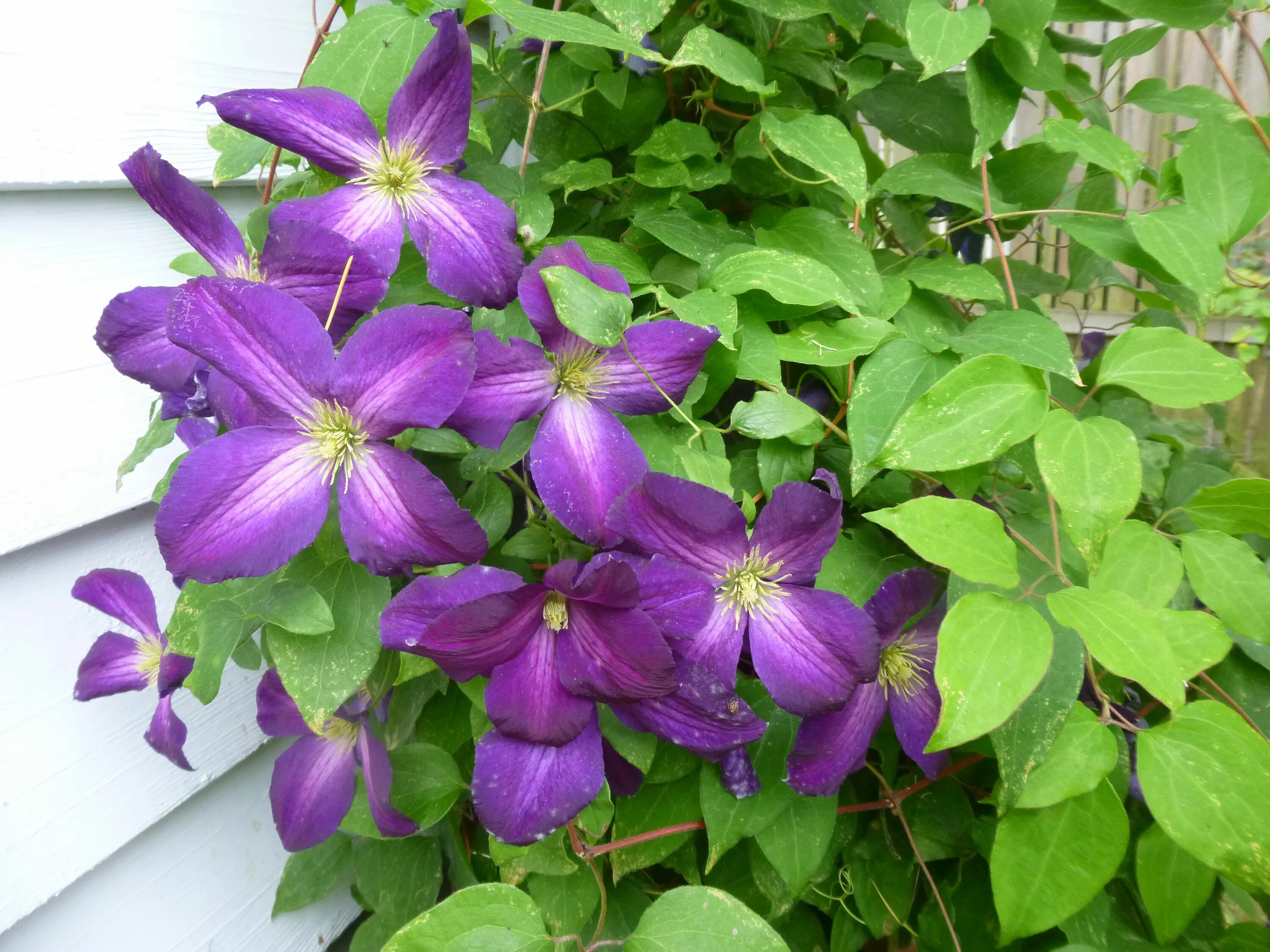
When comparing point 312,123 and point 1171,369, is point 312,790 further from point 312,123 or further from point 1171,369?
point 1171,369

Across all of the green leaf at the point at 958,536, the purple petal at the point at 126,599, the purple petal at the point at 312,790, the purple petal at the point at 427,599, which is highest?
the green leaf at the point at 958,536

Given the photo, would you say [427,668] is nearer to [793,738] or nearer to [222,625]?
[222,625]

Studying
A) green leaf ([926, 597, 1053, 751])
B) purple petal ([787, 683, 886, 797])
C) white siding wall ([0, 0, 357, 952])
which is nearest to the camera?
green leaf ([926, 597, 1053, 751])

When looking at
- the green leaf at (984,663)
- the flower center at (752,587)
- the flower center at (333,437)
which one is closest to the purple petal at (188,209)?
the flower center at (333,437)

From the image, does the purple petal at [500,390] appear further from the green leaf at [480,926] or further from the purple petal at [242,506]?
the green leaf at [480,926]

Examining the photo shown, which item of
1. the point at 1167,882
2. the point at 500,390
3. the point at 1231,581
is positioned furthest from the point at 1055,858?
the point at 500,390

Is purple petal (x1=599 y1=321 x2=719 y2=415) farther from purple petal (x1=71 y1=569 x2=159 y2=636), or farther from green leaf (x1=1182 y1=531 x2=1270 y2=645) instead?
purple petal (x1=71 y1=569 x2=159 y2=636)

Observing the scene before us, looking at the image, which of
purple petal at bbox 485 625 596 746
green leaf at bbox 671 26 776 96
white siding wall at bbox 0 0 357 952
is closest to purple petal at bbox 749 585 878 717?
purple petal at bbox 485 625 596 746
